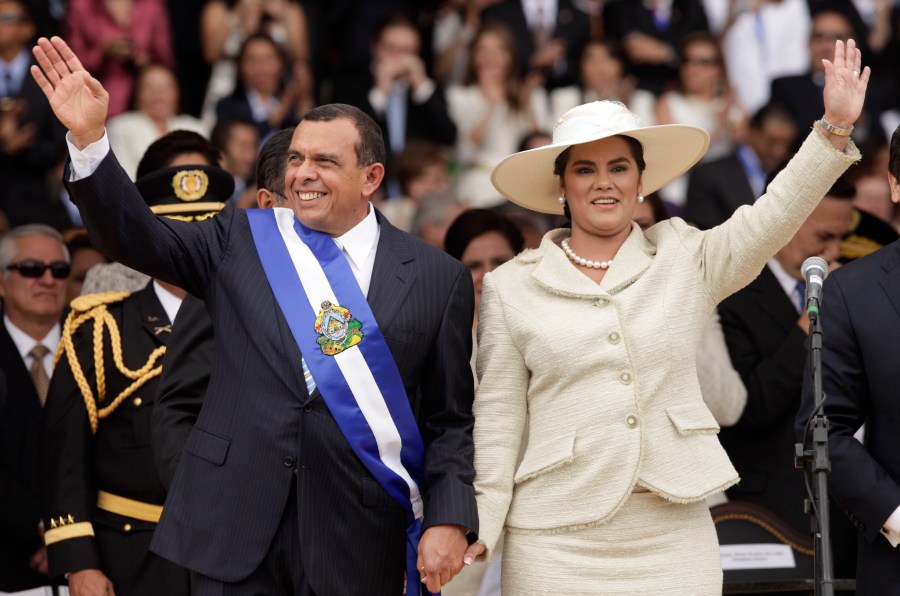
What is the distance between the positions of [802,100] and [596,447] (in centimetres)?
648

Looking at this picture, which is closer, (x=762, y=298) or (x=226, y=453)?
(x=226, y=453)

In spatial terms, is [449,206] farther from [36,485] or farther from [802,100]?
[802,100]

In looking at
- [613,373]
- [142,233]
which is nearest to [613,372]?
[613,373]

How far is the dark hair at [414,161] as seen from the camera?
902 cm

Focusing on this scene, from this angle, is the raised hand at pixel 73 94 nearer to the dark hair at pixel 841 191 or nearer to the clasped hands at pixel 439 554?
the clasped hands at pixel 439 554

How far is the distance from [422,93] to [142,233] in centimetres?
620

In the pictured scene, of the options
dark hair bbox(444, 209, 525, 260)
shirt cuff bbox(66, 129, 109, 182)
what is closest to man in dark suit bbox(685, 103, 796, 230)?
dark hair bbox(444, 209, 525, 260)

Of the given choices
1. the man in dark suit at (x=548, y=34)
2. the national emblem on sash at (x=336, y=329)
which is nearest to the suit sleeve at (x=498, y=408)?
the national emblem on sash at (x=336, y=329)

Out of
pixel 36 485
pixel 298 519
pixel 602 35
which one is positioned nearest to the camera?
Result: pixel 298 519

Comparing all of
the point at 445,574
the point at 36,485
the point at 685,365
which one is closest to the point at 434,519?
the point at 445,574

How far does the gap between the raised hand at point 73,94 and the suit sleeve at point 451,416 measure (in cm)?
117

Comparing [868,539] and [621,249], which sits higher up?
[621,249]

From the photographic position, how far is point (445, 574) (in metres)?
4.16

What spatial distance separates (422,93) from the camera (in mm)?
10102
